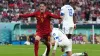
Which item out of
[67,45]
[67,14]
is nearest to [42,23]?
[67,14]

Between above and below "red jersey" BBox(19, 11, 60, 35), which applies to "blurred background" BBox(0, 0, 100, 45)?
below

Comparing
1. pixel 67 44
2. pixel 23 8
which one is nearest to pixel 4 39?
pixel 23 8

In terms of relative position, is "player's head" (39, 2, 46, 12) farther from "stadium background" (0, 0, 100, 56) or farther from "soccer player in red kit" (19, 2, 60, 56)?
"stadium background" (0, 0, 100, 56)

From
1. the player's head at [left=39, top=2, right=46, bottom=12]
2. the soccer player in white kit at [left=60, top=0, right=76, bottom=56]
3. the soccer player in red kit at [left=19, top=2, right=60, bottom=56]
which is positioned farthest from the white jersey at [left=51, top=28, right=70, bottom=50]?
the soccer player in white kit at [left=60, top=0, right=76, bottom=56]

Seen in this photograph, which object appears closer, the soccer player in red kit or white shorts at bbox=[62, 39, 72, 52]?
white shorts at bbox=[62, 39, 72, 52]

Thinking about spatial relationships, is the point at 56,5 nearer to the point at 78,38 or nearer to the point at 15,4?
the point at 15,4

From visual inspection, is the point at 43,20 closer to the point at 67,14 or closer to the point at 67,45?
the point at 67,14

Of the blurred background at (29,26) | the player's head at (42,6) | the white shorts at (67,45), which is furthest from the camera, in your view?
the blurred background at (29,26)

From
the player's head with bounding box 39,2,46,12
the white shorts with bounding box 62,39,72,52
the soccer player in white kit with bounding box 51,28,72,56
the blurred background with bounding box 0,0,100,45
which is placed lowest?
the blurred background with bounding box 0,0,100,45

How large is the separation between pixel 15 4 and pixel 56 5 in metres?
3.95

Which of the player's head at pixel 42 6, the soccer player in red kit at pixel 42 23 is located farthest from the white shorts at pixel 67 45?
the player's head at pixel 42 6

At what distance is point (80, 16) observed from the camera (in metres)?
40.5

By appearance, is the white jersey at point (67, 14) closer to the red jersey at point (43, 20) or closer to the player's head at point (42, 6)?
the red jersey at point (43, 20)

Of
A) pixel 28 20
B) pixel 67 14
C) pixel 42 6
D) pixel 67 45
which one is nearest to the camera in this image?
pixel 67 45
